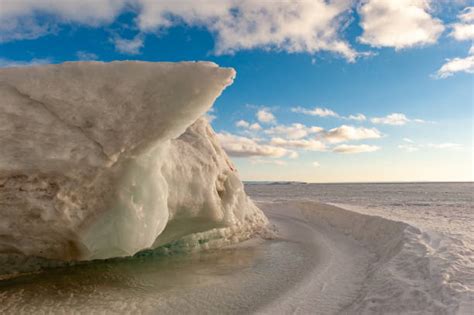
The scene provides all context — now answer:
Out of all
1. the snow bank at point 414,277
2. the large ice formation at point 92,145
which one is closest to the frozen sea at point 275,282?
the snow bank at point 414,277

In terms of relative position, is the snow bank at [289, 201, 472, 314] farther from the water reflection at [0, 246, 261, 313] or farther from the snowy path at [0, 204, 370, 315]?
the water reflection at [0, 246, 261, 313]

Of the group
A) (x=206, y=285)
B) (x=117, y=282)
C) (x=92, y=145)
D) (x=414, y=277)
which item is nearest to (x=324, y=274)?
(x=414, y=277)

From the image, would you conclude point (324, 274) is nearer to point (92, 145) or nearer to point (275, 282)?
point (275, 282)

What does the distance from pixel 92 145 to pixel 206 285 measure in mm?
3094

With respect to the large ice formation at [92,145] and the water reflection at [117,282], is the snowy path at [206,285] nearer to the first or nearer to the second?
the water reflection at [117,282]

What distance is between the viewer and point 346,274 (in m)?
6.40

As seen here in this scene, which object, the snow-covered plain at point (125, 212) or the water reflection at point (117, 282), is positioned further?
the water reflection at point (117, 282)

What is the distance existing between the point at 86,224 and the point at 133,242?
0.84 m

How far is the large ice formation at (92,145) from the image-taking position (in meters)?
4.96

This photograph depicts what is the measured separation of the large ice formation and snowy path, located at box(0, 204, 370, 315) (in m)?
0.74

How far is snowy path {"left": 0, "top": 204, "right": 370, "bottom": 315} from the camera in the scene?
16.1ft

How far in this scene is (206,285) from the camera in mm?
5918

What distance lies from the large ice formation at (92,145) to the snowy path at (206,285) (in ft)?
2.41

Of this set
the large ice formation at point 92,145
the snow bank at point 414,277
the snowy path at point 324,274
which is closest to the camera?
the snow bank at point 414,277
